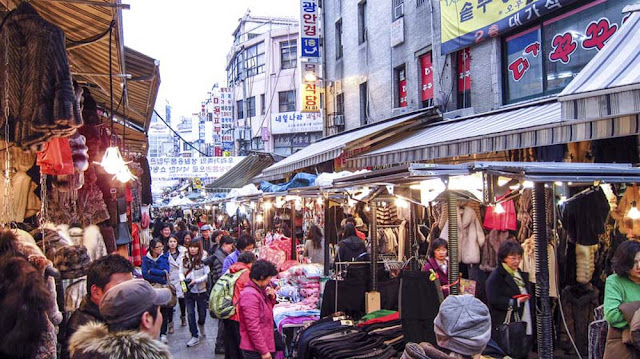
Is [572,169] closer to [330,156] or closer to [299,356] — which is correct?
[299,356]

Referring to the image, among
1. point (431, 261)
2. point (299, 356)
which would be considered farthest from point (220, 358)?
point (431, 261)

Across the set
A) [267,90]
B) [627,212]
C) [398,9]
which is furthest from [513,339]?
[267,90]

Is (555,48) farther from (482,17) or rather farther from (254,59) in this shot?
(254,59)

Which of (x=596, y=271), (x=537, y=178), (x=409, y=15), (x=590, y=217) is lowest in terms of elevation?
(x=596, y=271)

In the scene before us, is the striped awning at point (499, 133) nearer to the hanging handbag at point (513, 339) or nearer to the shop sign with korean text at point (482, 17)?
the shop sign with korean text at point (482, 17)

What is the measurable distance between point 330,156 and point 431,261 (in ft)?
21.3

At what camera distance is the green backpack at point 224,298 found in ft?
23.4

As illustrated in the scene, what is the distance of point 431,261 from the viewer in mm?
7723

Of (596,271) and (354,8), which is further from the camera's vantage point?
(354,8)

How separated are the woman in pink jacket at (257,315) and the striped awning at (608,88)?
12.4ft

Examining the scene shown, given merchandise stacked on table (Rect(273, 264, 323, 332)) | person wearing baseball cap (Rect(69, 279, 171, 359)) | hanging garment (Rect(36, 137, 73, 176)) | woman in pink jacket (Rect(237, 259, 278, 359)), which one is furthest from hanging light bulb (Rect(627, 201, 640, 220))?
hanging garment (Rect(36, 137, 73, 176))

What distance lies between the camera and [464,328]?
3.44 meters

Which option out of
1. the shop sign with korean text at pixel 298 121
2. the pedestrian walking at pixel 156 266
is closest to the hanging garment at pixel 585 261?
the pedestrian walking at pixel 156 266

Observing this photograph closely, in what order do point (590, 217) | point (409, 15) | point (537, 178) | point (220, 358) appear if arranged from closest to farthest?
point (537, 178)
point (590, 217)
point (220, 358)
point (409, 15)
